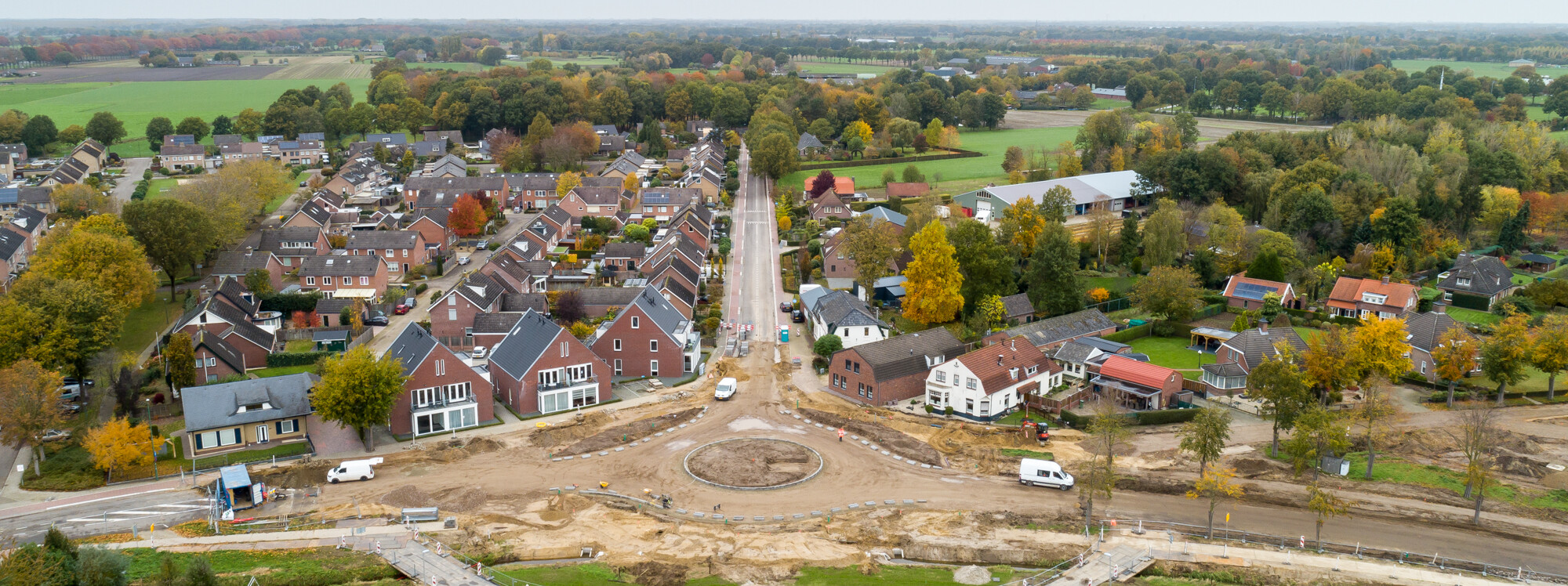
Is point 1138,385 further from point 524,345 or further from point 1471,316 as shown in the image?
point 524,345

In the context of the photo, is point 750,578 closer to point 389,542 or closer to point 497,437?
point 389,542

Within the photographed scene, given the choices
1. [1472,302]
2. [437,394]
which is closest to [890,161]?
[1472,302]

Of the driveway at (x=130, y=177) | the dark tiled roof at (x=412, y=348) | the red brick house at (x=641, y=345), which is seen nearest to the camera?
the dark tiled roof at (x=412, y=348)

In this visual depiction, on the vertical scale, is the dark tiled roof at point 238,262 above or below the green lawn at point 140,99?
below

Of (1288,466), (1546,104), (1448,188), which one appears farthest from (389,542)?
(1546,104)

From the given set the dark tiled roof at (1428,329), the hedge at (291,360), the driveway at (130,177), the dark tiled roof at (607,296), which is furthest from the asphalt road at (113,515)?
the driveway at (130,177)

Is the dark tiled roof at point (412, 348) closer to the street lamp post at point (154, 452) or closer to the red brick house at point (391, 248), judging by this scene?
the street lamp post at point (154, 452)

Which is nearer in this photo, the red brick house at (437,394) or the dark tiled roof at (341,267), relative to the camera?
the red brick house at (437,394)
